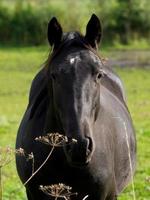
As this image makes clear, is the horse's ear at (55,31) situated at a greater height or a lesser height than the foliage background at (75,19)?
greater

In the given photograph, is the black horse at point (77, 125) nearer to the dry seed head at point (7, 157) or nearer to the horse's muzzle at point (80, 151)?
the horse's muzzle at point (80, 151)

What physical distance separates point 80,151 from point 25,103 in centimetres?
1658

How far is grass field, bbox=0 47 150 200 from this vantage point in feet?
28.1

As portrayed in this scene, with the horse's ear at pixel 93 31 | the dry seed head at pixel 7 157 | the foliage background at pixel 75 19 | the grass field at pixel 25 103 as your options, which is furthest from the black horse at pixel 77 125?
the foliage background at pixel 75 19

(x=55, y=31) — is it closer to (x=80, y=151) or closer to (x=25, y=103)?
(x=80, y=151)

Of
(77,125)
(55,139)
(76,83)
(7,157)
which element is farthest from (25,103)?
(7,157)

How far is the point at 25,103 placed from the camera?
68.3 ft

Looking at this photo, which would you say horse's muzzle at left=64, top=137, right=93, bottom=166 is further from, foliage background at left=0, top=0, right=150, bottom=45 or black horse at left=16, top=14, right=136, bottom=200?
foliage background at left=0, top=0, right=150, bottom=45

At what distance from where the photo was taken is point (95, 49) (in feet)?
16.7

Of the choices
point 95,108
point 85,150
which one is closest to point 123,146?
point 95,108

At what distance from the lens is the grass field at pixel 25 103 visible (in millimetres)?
8570

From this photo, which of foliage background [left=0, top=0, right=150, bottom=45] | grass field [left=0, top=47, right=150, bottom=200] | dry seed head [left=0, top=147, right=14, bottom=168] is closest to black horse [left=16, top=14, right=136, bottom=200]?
grass field [left=0, top=47, right=150, bottom=200]

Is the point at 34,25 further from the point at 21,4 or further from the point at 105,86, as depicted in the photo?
the point at 105,86

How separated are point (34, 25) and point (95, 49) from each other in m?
35.8
